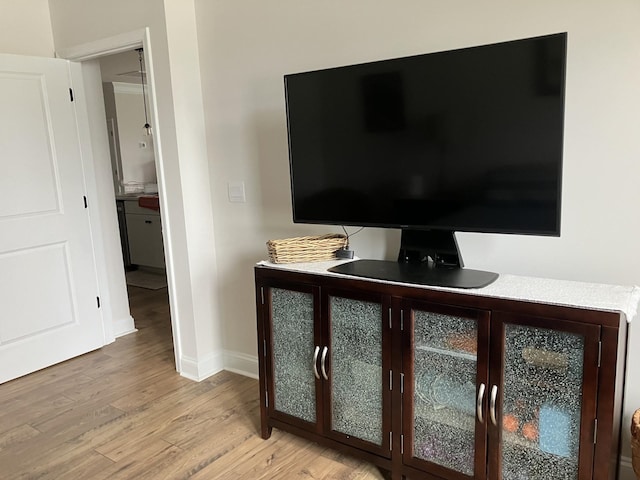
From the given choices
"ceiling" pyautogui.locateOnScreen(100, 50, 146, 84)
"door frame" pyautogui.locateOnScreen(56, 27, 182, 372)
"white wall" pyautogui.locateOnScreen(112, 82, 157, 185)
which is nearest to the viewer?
"door frame" pyautogui.locateOnScreen(56, 27, 182, 372)

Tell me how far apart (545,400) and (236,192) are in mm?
1983

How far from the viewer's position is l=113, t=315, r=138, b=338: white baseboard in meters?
3.92

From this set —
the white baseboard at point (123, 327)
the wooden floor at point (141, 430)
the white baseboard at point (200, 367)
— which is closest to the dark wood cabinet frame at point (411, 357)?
the wooden floor at point (141, 430)

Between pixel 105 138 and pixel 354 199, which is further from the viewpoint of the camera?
pixel 105 138

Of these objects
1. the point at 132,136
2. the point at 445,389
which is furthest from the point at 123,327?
the point at 132,136

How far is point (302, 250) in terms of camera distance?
227 cm

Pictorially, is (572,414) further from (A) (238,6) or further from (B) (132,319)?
(B) (132,319)

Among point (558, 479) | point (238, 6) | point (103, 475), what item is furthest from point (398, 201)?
point (103, 475)

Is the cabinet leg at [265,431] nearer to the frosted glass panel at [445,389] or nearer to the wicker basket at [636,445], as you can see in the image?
the frosted glass panel at [445,389]

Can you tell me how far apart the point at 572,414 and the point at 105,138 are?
354 cm

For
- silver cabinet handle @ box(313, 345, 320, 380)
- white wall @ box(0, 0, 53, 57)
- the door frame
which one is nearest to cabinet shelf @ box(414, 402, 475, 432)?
silver cabinet handle @ box(313, 345, 320, 380)

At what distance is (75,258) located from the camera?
348 centimetres

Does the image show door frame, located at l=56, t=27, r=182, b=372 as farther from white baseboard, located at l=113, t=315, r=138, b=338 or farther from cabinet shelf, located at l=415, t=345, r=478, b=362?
cabinet shelf, located at l=415, t=345, r=478, b=362

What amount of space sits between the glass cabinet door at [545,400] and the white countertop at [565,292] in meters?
0.08
